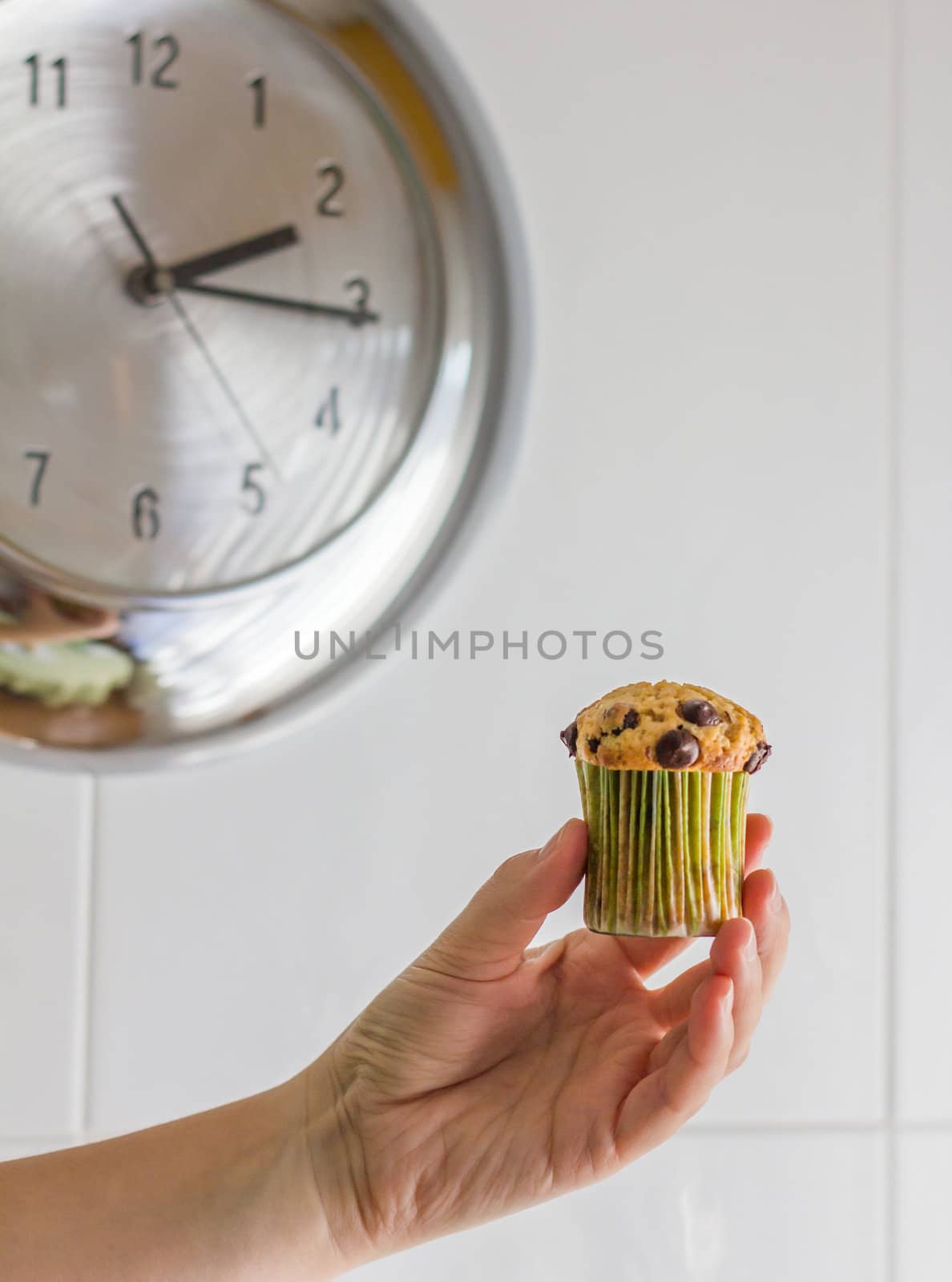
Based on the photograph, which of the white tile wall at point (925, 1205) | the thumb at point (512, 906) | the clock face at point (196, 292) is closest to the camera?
the thumb at point (512, 906)

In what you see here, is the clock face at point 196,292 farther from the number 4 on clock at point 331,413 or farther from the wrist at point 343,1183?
the wrist at point 343,1183

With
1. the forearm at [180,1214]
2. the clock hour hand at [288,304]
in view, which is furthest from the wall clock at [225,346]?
the forearm at [180,1214]

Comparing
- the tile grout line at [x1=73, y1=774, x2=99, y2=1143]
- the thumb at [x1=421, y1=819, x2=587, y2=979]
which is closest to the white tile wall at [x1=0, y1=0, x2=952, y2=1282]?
the tile grout line at [x1=73, y1=774, x2=99, y2=1143]

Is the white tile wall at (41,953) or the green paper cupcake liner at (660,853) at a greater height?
the green paper cupcake liner at (660,853)

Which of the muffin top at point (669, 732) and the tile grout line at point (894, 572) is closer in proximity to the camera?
the muffin top at point (669, 732)

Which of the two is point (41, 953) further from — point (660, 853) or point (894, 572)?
point (894, 572)

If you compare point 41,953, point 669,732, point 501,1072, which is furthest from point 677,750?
point 41,953
